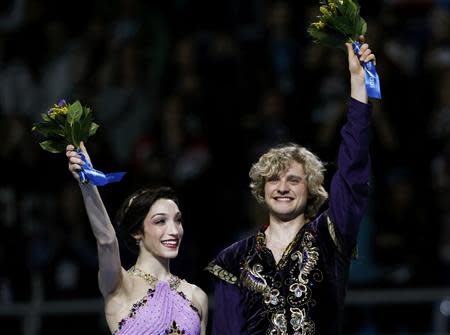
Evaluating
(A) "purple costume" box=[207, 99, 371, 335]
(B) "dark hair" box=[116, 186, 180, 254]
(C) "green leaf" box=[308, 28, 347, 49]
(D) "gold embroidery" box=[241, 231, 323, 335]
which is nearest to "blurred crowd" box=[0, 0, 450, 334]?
(B) "dark hair" box=[116, 186, 180, 254]

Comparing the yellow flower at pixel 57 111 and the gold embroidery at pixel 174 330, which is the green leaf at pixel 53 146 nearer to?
the yellow flower at pixel 57 111

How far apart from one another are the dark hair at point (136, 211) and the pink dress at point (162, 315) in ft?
1.13

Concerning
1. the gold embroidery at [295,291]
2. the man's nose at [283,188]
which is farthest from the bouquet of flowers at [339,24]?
the gold embroidery at [295,291]

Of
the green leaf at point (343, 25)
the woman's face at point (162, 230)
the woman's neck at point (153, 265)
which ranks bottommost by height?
the woman's neck at point (153, 265)

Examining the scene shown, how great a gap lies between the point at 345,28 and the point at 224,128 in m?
4.34

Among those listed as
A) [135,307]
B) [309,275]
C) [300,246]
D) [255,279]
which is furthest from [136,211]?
[309,275]

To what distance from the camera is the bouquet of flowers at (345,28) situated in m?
6.94

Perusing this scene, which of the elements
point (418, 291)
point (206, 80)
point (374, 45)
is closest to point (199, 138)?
point (206, 80)

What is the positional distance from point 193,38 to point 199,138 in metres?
1.32

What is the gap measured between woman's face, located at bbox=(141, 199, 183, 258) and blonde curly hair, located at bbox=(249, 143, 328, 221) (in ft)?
1.79

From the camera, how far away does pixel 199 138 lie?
11391 mm

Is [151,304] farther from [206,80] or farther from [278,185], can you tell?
[206,80]

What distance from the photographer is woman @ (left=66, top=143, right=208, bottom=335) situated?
23.2ft

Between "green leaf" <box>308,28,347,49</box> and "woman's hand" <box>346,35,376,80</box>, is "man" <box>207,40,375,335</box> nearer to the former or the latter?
"woman's hand" <box>346,35,376,80</box>
